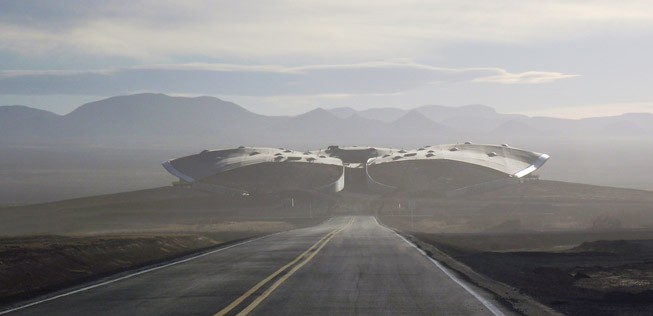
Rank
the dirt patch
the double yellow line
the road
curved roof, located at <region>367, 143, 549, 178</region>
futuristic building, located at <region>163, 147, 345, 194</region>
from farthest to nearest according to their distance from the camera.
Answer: curved roof, located at <region>367, 143, 549, 178</region>, futuristic building, located at <region>163, 147, 345, 194</region>, the dirt patch, the road, the double yellow line

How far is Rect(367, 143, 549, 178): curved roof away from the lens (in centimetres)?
15538

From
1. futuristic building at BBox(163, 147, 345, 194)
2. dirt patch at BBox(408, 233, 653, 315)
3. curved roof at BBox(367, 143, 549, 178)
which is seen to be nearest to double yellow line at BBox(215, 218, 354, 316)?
dirt patch at BBox(408, 233, 653, 315)

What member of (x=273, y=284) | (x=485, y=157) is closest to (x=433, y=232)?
(x=273, y=284)

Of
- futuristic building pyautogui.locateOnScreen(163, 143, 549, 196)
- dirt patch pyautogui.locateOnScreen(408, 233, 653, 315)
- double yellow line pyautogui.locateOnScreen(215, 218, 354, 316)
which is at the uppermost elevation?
futuristic building pyautogui.locateOnScreen(163, 143, 549, 196)

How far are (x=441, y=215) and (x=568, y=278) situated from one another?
89156 mm

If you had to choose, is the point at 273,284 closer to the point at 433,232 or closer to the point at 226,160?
the point at 433,232

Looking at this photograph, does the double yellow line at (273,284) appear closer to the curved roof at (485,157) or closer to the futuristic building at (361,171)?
the futuristic building at (361,171)

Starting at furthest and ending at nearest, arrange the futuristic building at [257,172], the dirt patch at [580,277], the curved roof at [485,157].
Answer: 1. the curved roof at [485,157]
2. the futuristic building at [257,172]
3. the dirt patch at [580,277]

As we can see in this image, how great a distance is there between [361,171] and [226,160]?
89.0 feet

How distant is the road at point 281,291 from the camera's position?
17484mm

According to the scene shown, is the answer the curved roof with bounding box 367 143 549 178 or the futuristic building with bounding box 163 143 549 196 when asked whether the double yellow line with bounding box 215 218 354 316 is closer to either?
the futuristic building with bounding box 163 143 549 196

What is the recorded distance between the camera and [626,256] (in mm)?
36781

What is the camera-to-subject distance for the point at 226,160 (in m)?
160

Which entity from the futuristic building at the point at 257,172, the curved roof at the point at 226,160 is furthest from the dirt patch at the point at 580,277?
the curved roof at the point at 226,160
